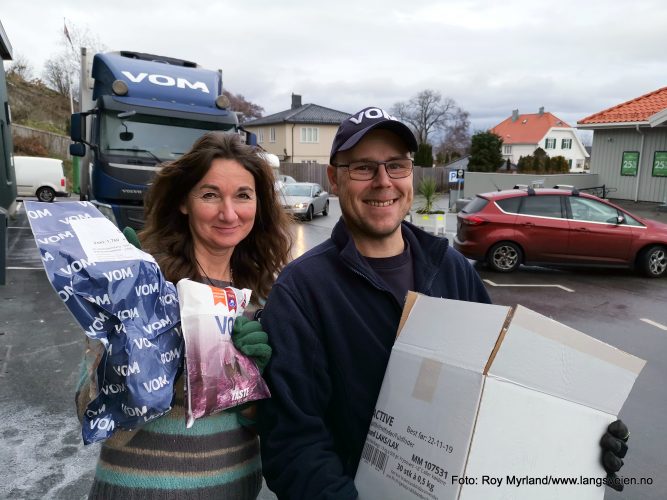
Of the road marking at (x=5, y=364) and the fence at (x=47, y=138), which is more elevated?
the fence at (x=47, y=138)

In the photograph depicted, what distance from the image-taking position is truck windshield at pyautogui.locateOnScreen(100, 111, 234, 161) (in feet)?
27.4

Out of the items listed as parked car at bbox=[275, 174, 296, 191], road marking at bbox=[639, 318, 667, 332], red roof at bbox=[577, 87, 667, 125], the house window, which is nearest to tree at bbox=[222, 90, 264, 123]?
the house window

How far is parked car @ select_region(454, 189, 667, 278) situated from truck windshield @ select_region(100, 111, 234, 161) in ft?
18.4

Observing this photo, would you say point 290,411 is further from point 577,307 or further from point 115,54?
point 115,54

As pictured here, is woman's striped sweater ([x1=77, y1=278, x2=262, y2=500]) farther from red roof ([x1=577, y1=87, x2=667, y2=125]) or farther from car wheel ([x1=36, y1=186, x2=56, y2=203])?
car wheel ([x1=36, y1=186, x2=56, y2=203])

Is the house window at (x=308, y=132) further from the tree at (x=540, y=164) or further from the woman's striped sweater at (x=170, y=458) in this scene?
the woman's striped sweater at (x=170, y=458)

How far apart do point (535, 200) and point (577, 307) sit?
286 cm

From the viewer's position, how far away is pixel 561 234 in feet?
31.3

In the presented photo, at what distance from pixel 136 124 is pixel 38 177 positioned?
13.3 metres

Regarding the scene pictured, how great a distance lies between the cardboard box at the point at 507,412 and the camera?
46.3 inches

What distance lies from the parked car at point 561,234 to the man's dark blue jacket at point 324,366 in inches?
335

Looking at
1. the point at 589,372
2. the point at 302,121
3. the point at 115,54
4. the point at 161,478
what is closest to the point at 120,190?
the point at 115,54

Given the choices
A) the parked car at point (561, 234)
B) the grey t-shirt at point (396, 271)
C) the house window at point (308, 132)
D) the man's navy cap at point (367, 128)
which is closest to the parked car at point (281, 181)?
the man's navy cap at point (367, 128)

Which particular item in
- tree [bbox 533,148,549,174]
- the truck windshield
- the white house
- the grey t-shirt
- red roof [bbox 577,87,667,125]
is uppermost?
the white house
